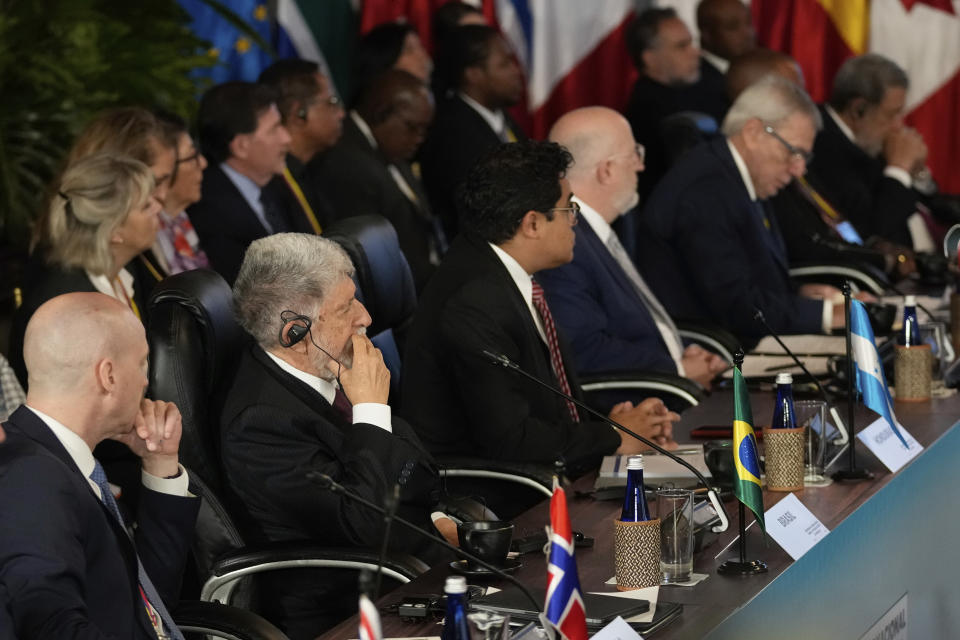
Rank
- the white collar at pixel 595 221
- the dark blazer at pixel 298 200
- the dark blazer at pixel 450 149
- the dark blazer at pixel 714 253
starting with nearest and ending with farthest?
the white collar at pixel 595 221
the dark blazer at pixel 714 253
the dark blazer at pixel 298 200
the dark blazer at pixel 450 149

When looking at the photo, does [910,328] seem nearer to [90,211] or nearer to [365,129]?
[90,211]

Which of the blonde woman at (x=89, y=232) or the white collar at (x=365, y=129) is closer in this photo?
the blonde woman at (x=89, y=232)

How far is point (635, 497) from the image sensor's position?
2.15 metres

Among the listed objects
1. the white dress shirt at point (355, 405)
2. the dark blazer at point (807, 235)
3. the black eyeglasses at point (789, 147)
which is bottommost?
the dark blazer at point (807, 235)

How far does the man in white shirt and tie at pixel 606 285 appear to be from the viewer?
394 centimetres

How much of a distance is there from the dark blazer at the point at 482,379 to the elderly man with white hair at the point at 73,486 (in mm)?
988

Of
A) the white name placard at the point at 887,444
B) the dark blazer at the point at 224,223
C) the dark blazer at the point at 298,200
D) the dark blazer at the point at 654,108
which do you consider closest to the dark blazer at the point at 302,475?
the white name placard at the point at 887,444

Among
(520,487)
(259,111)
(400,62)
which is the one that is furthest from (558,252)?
(400,62)

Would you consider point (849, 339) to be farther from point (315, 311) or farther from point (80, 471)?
point (80, 471)

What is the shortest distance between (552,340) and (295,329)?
950 mm

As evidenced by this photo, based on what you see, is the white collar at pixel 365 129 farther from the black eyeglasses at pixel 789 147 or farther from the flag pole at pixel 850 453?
the flag pole at pixel 850 453

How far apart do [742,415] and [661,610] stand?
1.25ft

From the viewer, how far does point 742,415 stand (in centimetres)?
226

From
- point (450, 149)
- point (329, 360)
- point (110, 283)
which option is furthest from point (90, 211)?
point (450, 149)
